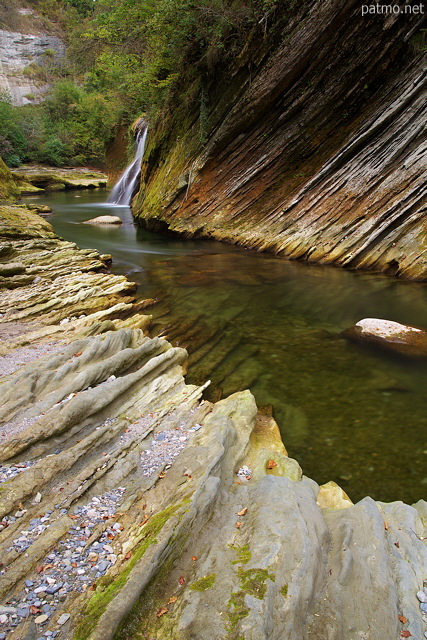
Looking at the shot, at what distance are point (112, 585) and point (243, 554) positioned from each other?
3.03ft

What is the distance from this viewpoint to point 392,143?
12.0 m

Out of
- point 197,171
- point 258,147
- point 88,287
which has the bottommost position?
point 88,287

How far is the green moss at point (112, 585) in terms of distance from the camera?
87.1 inches

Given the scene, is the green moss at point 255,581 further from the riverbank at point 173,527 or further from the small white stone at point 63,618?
the small white stone at point 63,618

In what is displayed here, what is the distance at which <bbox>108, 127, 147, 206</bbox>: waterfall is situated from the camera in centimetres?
2634

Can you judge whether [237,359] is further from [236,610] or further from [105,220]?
[105,220]

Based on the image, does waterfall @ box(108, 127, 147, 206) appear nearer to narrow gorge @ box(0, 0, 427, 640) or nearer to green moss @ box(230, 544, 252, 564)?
narrow gorge @ box(0, 0, 427, 640)

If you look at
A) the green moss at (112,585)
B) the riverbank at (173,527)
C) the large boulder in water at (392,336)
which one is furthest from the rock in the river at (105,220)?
the green moss at (112,585)

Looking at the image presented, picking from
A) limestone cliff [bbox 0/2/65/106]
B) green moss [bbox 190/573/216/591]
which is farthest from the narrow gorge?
limestone cliff [bbox 0/2/65/106]

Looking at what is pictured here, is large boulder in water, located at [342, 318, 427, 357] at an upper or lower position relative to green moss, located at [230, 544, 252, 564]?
upper

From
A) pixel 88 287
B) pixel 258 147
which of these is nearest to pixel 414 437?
pixel 88 287

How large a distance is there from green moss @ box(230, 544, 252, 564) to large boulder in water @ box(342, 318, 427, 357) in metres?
5.44

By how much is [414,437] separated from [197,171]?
1516 centimetres

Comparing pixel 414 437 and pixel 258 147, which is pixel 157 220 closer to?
pixel 258 147
